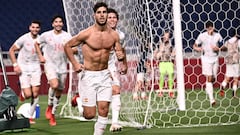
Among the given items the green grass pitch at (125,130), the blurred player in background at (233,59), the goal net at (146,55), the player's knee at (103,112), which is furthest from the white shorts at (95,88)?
the blurred player in background at (233,59)

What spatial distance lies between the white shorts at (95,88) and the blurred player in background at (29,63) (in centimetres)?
432

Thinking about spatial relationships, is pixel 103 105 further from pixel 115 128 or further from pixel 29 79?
pixel 29 79

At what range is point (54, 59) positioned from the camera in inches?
473

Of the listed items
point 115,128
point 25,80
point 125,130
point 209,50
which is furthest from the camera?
point 209,50

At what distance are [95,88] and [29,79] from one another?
4916 millimetres

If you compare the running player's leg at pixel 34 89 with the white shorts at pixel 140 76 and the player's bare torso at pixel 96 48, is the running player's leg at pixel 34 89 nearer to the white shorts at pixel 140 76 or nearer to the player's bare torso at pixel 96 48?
the white shorts at pixel 140 76

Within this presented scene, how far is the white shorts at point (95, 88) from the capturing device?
8039 millimetres

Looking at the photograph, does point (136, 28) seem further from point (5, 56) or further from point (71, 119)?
point (5, 56)

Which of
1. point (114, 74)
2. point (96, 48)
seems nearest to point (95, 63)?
point (96, 48)

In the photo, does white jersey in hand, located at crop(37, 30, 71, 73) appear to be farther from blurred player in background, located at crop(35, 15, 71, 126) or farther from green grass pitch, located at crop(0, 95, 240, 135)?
green grass pitch, located at crop(0, 95, 240, 135)

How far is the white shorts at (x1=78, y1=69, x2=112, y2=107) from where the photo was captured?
8039mm

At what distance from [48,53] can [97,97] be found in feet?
13.9

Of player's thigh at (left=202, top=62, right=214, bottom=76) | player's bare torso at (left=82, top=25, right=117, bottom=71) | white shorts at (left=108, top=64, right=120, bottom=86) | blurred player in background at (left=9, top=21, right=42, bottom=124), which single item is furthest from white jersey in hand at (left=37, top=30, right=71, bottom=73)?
player's thigh at (left=202, top=62, right=214, bottom=76)

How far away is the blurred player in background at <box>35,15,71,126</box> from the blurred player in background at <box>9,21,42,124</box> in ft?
1.46
